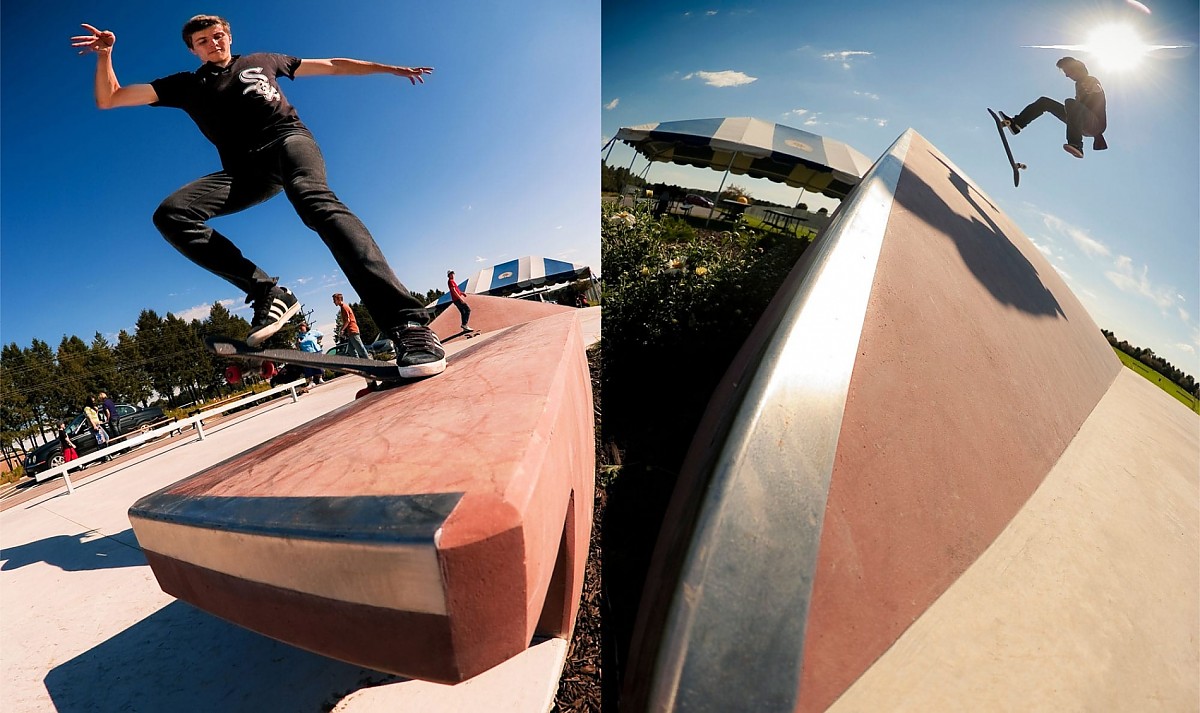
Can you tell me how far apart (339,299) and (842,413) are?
8.70 m

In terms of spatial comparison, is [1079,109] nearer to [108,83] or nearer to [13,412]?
[108,83]

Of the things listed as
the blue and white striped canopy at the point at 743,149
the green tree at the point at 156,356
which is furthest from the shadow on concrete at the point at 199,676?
the green tree at the point at 156,356

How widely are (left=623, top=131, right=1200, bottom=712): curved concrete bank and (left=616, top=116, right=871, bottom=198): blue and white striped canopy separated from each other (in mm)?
3644

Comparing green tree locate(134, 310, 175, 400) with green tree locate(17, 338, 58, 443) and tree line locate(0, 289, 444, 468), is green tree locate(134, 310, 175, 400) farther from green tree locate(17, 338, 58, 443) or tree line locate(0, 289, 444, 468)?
green tree locate(17, 338, 58, 443)

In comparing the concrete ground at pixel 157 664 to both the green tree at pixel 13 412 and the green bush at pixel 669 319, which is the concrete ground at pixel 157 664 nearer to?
the green bush at pixel 669 319

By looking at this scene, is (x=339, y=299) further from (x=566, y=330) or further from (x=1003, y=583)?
(x=1003, y=583)

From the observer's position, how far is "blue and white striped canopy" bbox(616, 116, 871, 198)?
568 cm

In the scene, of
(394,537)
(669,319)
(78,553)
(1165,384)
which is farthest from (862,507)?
(1165,384)

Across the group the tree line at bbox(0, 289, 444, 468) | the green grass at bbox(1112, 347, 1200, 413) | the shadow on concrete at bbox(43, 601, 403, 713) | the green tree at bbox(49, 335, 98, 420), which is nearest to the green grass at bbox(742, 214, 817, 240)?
the green grass at bbox(1112, 347, 1200, 413)

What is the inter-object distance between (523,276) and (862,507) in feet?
74.7

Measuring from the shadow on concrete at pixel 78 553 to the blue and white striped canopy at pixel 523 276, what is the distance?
64.1 ft

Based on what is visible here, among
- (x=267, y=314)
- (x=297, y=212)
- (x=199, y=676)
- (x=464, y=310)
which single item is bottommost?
(x=199, y=676)

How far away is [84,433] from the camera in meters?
11.8

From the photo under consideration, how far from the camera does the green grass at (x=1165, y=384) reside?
15.8 ft
